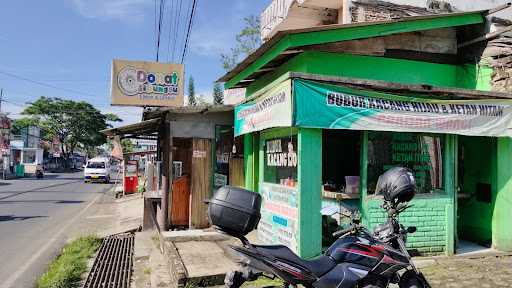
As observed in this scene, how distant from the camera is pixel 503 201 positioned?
7.84 metres

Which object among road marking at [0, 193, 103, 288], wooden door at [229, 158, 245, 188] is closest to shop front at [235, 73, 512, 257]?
wooden door at [229, 158, 245, 188]

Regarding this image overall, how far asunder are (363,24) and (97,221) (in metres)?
10.1

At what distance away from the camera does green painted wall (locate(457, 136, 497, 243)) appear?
8133 mm

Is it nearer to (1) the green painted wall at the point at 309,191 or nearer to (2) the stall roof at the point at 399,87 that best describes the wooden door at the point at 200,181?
(1) the green painted wall at the point at 309,191

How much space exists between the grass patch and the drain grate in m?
0.18

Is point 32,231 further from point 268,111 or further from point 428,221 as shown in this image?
point 428,221

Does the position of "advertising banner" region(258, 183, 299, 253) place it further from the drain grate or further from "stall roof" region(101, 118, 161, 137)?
"stall roof" region(101, 118, 161, 137)

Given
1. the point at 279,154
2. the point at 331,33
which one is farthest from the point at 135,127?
the point at 331,33

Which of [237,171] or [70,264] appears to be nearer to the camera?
[70,264]

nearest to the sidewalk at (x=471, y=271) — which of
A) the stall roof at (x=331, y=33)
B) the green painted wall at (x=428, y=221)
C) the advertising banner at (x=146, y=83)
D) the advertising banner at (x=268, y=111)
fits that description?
the green painted wall at (x=428, y=221)

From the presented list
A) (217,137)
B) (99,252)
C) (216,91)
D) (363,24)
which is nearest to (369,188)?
(363,24)

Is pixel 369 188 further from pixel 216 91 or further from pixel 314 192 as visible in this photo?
pixel 216 91

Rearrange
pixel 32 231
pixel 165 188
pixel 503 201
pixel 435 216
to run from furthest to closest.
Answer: pixel 32 231 < pixel 165 188 < pixel 503 201 < pixel 435 216

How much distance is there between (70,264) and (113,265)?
2.37 ft
